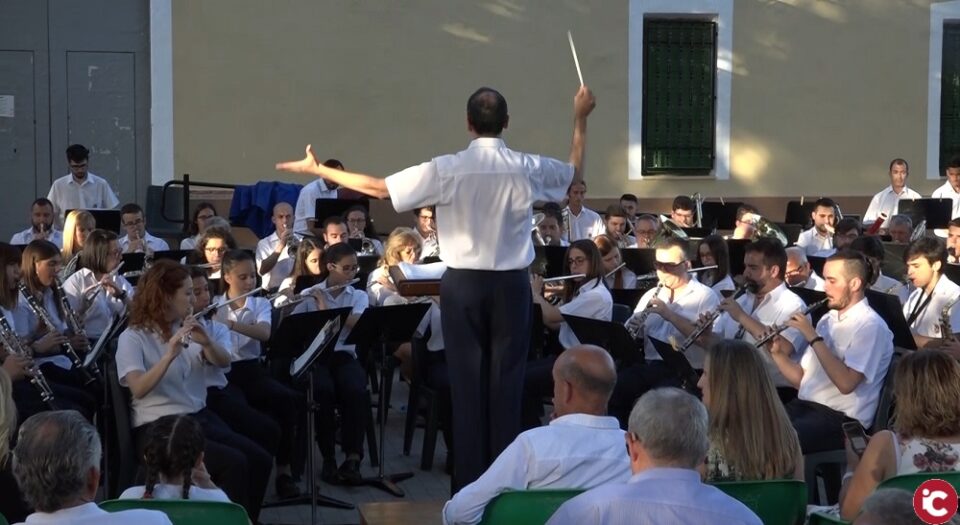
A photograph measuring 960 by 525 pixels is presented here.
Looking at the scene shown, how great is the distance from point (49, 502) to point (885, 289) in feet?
21.0

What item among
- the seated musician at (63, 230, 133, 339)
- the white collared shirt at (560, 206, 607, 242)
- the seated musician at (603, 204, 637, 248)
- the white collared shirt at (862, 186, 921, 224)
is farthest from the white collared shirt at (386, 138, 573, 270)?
the white collared shirt at (862, 186, 921, 224)

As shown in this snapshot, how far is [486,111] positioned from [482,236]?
0.47 meters

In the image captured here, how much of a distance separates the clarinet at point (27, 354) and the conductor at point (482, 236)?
210cm

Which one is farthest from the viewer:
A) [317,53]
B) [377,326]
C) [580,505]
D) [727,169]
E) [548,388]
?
[727,169]

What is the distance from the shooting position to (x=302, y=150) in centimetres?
1521

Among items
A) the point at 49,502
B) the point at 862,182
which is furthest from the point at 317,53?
the point at 49,502

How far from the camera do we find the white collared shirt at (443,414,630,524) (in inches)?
158

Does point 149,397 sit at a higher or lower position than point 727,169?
lower

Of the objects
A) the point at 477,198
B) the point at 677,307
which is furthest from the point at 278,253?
the point at 477,198

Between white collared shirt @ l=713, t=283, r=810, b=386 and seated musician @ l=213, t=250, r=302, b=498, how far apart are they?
2.37 meters

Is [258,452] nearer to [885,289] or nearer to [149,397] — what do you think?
[149,397]

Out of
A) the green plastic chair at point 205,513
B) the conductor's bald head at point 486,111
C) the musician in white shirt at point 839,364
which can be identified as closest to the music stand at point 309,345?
the conductor's bald head at point 486,111

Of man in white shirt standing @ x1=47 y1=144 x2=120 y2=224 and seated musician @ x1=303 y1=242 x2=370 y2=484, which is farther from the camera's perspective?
man in white shirt standing @ x1=47 y1=144 x2=120 y2=224

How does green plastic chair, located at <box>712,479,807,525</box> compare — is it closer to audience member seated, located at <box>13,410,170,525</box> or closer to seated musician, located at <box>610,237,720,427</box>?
audience member seated, located at <box>13,410,170,525</box>
